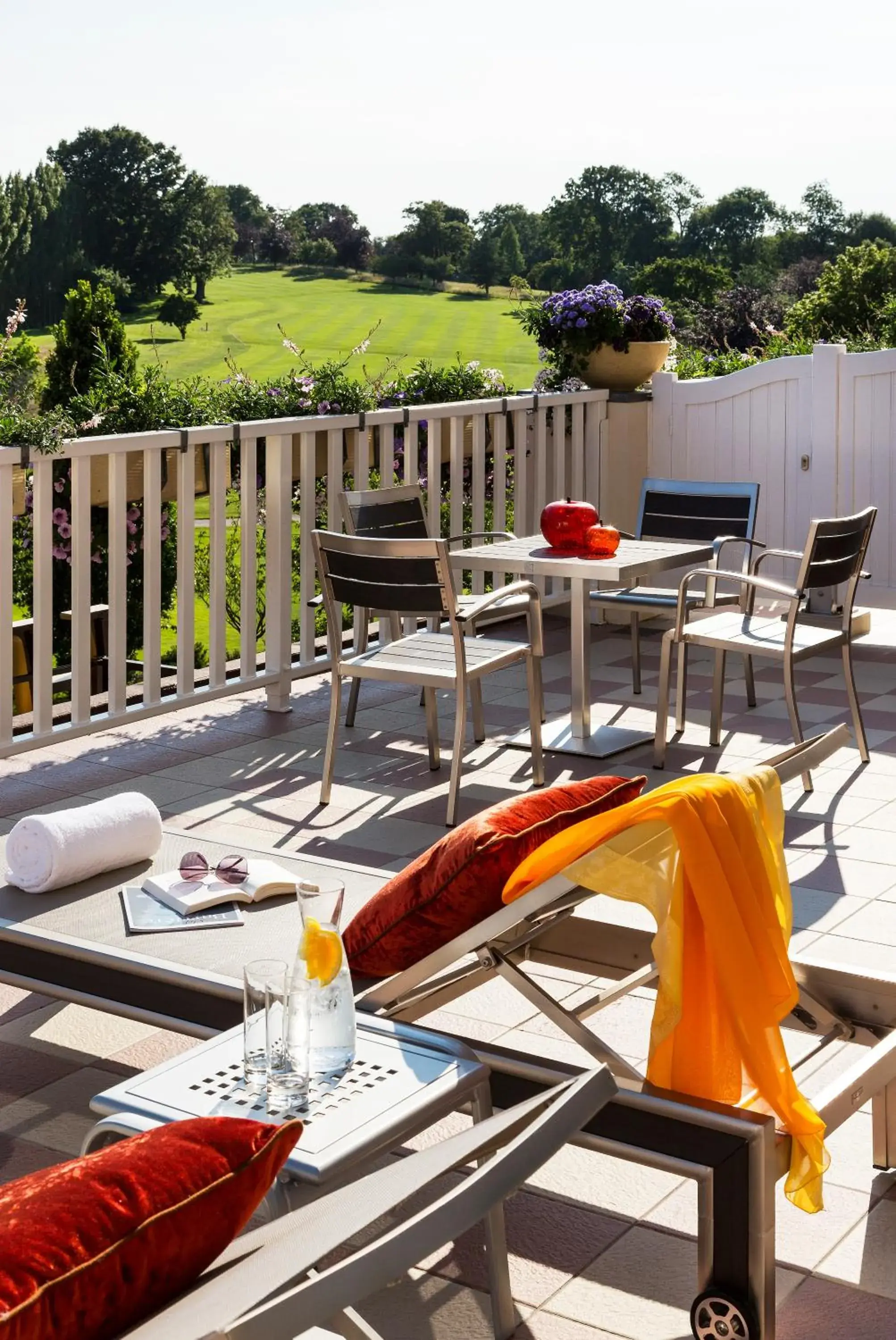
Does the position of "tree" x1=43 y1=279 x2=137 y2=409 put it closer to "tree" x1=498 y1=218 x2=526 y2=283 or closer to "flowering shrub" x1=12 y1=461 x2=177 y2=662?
"flowering shrub" x1=12 y1=461 x2=177 y2=662

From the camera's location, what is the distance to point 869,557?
738cm

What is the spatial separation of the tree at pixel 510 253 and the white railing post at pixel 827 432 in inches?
1138

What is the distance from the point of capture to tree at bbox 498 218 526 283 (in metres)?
35.8

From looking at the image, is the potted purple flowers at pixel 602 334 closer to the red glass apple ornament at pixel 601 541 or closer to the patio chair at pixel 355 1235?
the red glass apple ornament at pixel 601 541

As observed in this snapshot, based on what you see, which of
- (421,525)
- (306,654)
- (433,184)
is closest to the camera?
(421,525)

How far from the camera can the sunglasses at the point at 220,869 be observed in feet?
8.77

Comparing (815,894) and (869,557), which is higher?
(869,557)

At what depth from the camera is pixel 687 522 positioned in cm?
625

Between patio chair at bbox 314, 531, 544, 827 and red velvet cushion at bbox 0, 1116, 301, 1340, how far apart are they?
3.04 m

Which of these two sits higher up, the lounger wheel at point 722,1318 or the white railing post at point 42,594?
the white railing post at point 42,594

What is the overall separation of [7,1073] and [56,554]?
3.90 m

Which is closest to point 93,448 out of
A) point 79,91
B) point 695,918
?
point 695,918

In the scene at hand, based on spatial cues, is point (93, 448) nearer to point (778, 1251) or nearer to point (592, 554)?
point (592, 554)

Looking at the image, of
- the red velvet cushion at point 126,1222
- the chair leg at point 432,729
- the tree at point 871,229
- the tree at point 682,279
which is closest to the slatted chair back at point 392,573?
Answer: the chair leg at point 432,729
